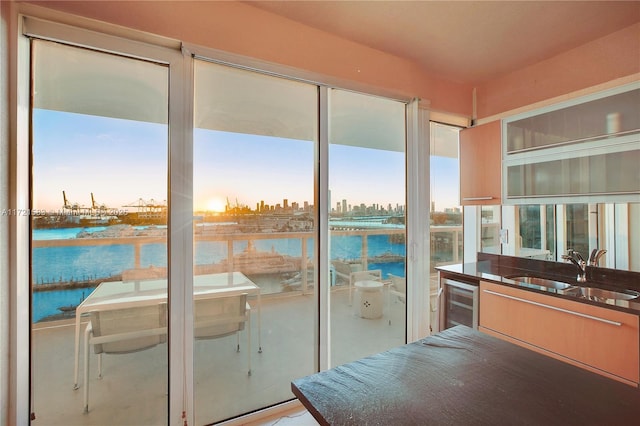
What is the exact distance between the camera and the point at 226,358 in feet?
6.43

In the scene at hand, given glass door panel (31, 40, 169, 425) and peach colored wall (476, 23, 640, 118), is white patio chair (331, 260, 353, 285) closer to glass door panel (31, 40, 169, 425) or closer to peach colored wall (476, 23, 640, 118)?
glass door panel (31, 40, 169, 425)

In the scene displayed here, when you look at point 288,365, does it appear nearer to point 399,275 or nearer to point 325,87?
point 399,275

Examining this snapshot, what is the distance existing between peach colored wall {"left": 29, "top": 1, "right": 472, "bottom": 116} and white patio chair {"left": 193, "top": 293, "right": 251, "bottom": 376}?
60.5 inches

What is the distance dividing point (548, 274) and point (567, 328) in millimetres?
771

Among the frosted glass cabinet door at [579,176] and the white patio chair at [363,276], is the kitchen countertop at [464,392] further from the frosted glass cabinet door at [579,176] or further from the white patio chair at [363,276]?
the frosted glass cabinet door at [579,176]

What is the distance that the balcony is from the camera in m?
1.58

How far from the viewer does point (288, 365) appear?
216 cm

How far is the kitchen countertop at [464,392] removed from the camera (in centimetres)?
80

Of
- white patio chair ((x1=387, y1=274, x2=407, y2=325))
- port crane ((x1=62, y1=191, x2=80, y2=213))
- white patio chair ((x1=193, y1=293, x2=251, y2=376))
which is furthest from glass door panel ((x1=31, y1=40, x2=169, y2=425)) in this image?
white patio chair ((x1=387, y1=274, x2=407, y2=325))

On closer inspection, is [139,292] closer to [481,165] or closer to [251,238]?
[251,238]

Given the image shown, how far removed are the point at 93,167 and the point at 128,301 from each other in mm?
752

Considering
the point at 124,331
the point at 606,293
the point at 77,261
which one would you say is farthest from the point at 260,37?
the point at 606,293

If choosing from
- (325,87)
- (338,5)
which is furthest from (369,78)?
(338,5)

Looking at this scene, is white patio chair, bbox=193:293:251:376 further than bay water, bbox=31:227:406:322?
Yes
